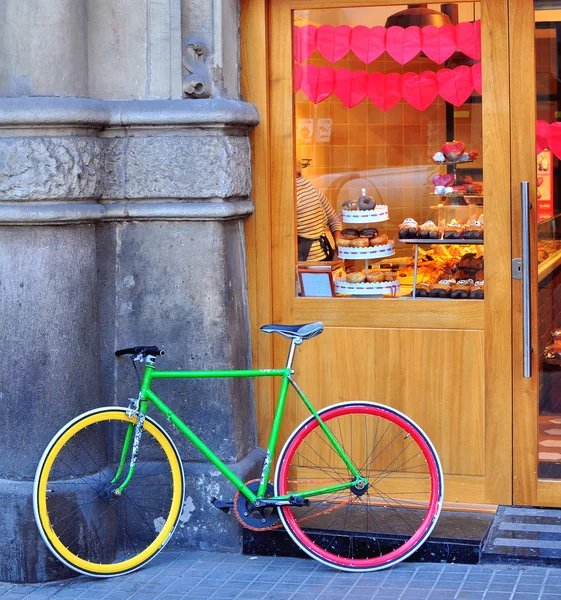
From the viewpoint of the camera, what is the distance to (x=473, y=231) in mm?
6367

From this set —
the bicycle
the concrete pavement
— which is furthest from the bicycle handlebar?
the concrete pavement

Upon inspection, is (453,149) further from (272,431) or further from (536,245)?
(272,431)

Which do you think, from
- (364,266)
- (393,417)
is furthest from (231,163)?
(393,417)

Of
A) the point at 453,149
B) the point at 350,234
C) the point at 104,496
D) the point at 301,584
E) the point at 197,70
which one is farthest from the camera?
the point at 350,234

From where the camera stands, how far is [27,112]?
578 cm

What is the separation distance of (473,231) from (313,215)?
2.90ft

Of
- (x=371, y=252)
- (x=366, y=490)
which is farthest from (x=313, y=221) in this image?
(x=366, y=490)

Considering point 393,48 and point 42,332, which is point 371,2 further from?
point 42,332

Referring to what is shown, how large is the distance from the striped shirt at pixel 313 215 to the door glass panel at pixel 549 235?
1.12 metres

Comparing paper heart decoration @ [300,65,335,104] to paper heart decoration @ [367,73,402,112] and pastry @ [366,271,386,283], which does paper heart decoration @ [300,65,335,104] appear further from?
pastry @ [366,271,386,283]

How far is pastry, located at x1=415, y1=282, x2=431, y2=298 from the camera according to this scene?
647cm

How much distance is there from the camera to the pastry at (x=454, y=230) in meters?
6.39

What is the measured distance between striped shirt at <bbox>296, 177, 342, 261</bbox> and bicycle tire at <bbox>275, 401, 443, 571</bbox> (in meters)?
1.01

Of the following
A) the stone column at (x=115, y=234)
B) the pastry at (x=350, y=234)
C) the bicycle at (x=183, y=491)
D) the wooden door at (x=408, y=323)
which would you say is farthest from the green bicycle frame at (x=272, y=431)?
the pastry at (x=350, y=234)
